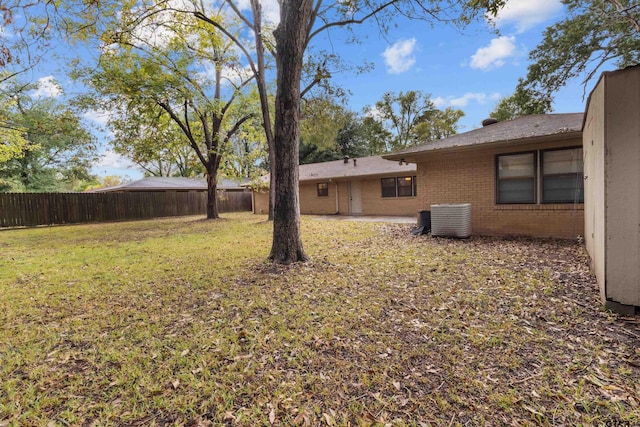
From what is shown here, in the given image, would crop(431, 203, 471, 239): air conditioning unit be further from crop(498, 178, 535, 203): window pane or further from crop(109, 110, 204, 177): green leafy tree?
crop(109, 110, 204, 177): green leafy tree

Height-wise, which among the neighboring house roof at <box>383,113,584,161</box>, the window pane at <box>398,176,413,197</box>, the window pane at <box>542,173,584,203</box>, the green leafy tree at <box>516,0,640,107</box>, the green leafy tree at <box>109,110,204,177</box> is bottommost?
the window pane at <box>542,173,584,203</box>

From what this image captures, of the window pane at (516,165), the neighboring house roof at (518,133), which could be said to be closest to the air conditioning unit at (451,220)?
the window pane at (516,165)

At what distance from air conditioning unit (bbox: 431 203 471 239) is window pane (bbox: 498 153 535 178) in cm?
132

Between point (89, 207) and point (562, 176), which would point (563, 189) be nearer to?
point (562, 176)

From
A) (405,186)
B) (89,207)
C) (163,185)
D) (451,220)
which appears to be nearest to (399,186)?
(405,186)

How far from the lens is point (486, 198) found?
878 cm

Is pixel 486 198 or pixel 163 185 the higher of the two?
pixel 163 185

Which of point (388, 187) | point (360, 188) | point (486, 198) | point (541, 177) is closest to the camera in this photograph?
point (541, 177)

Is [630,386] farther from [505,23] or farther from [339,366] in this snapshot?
[505,23]

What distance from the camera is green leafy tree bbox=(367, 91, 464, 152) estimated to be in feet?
99.4

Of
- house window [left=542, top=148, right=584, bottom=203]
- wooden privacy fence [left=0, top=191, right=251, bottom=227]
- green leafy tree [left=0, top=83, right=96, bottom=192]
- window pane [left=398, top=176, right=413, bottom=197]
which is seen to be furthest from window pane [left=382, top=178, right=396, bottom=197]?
green leafy tree [left=0, top=83, right=96, bottom=192]

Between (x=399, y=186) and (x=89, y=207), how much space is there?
17.7 m

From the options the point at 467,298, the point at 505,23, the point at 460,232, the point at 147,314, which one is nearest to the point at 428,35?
the point at 505,23

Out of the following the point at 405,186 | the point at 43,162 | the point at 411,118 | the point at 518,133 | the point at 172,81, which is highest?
the point at 411,118
